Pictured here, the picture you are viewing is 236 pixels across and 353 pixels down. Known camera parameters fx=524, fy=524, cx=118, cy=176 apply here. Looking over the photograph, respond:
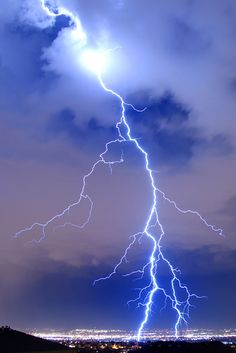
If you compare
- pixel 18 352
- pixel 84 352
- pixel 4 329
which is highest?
pixel 84 352

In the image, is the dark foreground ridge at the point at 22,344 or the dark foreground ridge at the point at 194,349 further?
the dark foreground ridge at the point at 194,349

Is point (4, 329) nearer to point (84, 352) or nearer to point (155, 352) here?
point (155, 352)

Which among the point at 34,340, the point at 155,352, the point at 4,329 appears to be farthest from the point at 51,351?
the point at 155,352

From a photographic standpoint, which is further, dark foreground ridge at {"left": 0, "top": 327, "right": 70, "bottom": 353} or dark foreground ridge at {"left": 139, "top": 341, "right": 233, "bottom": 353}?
dark foreground ridge at {"left": 139, "top": 341, "right": 233, "bottom": 353}

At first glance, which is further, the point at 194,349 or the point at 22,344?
the point at 194,349

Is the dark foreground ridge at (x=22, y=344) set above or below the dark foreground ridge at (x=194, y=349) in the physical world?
below

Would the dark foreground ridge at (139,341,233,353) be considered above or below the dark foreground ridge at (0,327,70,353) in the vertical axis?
above

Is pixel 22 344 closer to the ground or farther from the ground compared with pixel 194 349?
closer to the ground

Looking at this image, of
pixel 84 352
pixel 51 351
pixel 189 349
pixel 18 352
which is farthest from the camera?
pixel 84 352
